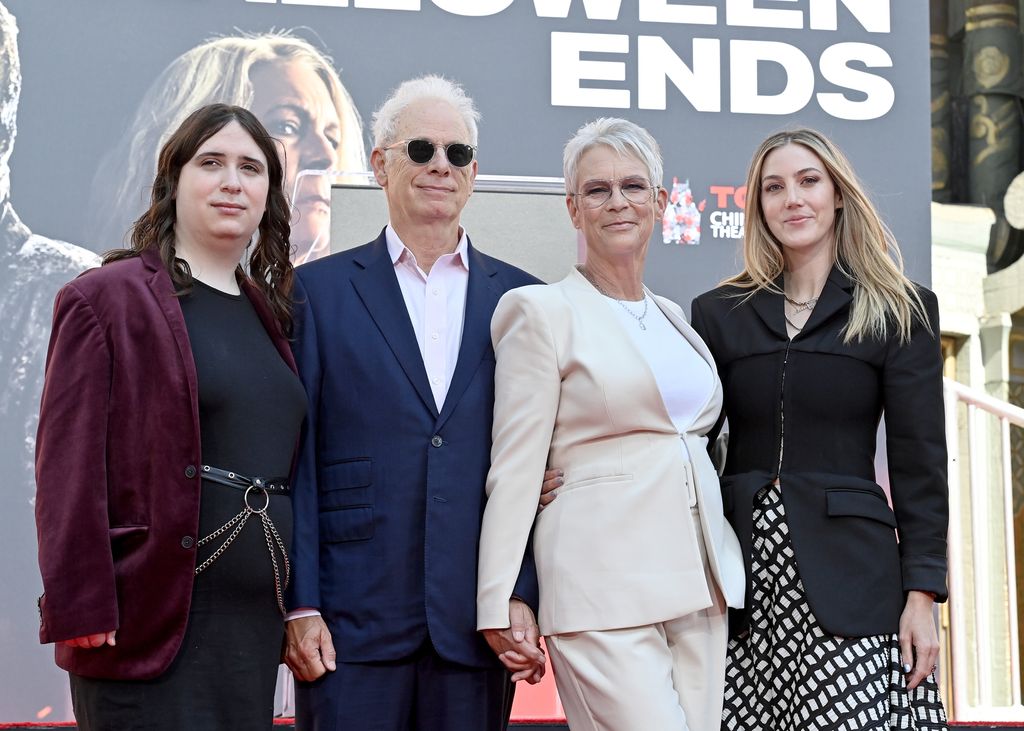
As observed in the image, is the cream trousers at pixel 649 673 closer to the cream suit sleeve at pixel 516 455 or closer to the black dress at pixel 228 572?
the cream suit sleeve at pixel 516 455

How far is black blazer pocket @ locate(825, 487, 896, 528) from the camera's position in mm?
2369

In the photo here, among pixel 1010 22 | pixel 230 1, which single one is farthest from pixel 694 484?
pixel 1010 22

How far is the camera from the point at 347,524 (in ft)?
7.76

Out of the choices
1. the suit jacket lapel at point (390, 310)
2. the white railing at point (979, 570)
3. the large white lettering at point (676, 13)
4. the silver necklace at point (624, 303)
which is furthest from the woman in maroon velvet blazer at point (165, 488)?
the large white lettering at point (676, 13)

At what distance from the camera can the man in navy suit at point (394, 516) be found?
2.32 metres

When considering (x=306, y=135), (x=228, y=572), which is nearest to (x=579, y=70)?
(x=306, y=135)

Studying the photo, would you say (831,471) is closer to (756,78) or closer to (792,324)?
(792,324)

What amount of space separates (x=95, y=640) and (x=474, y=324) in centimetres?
97

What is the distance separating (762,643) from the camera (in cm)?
242

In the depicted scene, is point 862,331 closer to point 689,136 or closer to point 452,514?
point 452,514

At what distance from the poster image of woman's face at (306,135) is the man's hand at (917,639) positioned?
3187mm

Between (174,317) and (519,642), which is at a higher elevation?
(174,317)

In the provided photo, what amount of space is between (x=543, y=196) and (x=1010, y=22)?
494 cm

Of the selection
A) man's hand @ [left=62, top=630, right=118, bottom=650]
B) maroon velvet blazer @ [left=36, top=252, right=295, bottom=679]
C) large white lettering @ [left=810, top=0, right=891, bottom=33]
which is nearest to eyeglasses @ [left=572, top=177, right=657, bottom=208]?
maroon velvet blazer @ [left=36, top=252, right=295, bottom=679]
